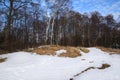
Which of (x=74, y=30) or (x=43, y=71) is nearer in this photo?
(x=43, y=71)

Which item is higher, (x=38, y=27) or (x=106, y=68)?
(x=38, y=27)

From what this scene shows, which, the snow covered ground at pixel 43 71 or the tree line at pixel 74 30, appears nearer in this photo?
the snow covered ground at pixel 43 71

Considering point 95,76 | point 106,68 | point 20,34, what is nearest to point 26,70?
point 95,76

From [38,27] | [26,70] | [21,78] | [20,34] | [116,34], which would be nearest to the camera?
[21,78]

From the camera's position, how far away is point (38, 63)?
43.0ft

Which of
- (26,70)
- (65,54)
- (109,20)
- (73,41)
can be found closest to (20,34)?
(73,41)

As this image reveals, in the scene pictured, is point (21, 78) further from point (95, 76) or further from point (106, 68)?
point (106, 68)

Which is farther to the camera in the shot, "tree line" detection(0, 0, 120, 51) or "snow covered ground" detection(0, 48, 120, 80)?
"tree line" detection(0, 0, 120, 51)

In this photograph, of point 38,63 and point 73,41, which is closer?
point 38,63

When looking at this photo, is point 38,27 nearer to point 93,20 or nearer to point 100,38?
point 93,20

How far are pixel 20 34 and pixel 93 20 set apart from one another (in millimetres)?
24283

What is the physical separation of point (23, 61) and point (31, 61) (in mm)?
607

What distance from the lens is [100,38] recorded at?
209ft

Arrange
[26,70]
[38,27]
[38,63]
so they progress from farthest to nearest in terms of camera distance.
→ 1. [38,27]
2. [38,63]
3. [26,70]
